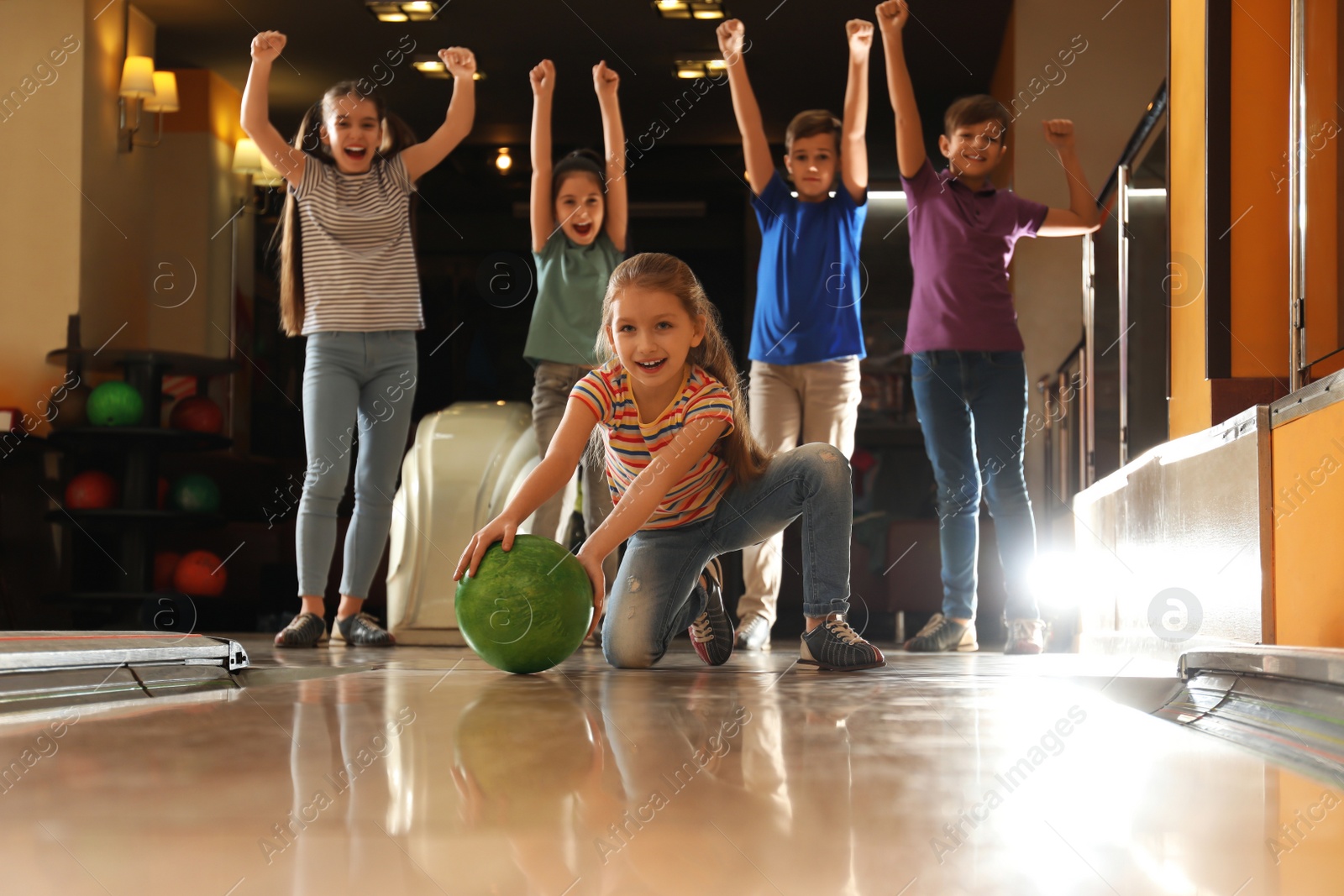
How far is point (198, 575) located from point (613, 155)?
8.15ft

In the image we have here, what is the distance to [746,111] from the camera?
2510mm

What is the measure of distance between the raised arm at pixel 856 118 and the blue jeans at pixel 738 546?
3.25ft

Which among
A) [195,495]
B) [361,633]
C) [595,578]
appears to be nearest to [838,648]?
[595,578]

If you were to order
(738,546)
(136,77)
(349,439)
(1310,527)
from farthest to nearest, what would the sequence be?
(136,77)
(349,439)
(738,546)
(1310,527)

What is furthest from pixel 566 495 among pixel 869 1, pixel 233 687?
pixel 869 1

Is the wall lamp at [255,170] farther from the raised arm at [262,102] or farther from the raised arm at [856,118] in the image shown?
the raised arm at [856,118]

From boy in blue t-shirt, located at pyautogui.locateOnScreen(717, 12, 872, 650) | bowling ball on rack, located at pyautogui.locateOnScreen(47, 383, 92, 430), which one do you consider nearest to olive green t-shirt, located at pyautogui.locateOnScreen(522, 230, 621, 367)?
boy in blue t-shirt, located at pyautogui.locateOnScreen(717, 12, 872, 650)

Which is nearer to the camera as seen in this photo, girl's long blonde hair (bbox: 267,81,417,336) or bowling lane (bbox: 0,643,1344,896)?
bowling lane (bbox: 0,643,1344,896)

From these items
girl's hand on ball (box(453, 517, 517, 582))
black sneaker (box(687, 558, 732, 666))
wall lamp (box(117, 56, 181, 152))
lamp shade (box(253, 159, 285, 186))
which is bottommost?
black sneaker (box(687, 558, 732, 666))

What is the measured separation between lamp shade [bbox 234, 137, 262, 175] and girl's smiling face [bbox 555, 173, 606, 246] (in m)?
2.32

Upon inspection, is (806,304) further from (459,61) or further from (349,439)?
(349,439)

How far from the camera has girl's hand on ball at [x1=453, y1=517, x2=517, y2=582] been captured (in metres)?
1.49

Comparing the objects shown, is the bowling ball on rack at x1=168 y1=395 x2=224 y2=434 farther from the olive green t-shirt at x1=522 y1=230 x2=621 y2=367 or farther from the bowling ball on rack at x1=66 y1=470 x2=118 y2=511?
the olive green t-shirt at x1=522 y1=230 x2=621 y2=367

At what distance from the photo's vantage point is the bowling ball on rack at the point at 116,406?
3.80 meters
